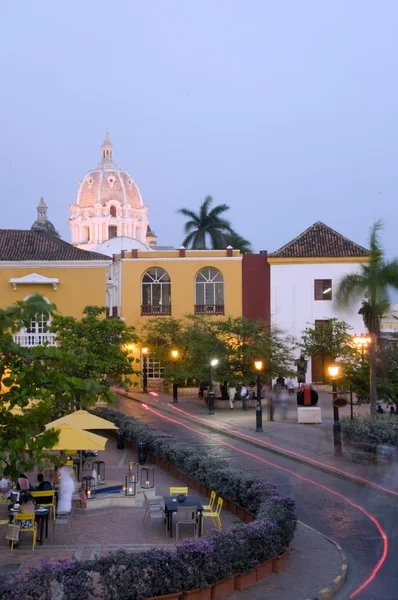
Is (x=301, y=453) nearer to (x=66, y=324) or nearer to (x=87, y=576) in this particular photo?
(x=66, y=324)

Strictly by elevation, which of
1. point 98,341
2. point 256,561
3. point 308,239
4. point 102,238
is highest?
point 102,238

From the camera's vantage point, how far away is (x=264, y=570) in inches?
460

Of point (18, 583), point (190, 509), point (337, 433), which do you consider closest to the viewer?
point (18, 583)

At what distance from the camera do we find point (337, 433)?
23.3 meters

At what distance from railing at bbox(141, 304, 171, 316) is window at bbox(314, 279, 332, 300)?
30.3 feet

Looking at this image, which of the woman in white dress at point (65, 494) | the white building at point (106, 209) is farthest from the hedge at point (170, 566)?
the white building at point (106, 209)

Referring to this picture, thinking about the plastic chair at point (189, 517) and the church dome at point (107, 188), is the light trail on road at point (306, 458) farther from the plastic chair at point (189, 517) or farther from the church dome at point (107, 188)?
the church dome at point (107, 188)

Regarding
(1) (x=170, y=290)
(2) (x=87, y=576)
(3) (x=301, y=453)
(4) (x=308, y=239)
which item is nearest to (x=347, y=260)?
(4) (x=308, y=239)

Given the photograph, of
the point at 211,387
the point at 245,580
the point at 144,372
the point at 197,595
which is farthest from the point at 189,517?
the point at 144,372

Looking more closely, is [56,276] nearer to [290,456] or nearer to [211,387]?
[211,387]

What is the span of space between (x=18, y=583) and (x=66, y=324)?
2127 cm

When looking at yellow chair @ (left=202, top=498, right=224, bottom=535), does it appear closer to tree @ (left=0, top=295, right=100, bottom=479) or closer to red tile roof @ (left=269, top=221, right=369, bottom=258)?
tree @ (left=0, top=295, right=100, bottom=479)

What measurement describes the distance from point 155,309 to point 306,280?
9.61 metres

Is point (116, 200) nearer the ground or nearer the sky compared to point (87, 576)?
nearer the sky
